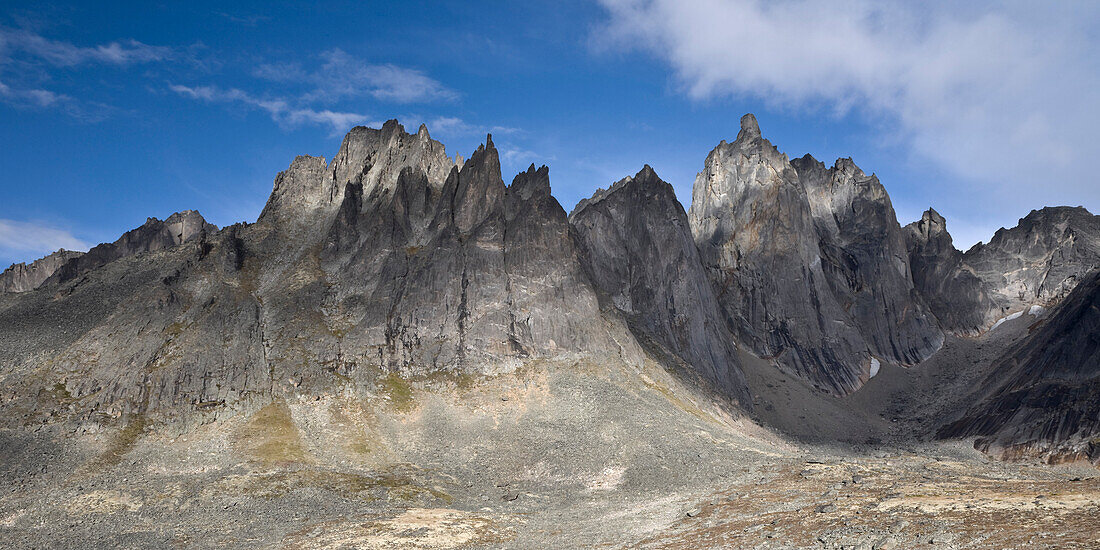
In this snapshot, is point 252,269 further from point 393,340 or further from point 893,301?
point 893,301

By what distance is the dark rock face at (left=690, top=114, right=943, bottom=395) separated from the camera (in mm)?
137500

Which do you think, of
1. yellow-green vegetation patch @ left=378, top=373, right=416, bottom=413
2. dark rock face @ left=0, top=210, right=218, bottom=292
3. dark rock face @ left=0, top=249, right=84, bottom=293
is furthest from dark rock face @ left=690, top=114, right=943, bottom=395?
dark rock face @ left=0, top=249, right=84, bottom=293

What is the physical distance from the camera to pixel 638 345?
3871 inches

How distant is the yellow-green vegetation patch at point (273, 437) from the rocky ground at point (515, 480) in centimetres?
26

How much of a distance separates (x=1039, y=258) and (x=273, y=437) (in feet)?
557

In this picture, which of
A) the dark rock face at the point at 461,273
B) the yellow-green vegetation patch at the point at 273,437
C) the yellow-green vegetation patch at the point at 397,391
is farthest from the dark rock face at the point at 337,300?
the yellow-green vegetation patch at the point at 273,437

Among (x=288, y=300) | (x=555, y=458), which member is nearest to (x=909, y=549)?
(x=555, y=458)

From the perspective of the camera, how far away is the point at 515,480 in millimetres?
68188

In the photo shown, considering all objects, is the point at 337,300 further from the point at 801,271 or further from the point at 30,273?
the point at 30,273

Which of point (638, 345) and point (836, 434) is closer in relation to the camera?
point (638, 345)

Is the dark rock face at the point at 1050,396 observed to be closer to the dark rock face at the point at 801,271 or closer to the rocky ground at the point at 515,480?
the rocky ground at the point at 515,480

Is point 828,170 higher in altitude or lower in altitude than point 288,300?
higher

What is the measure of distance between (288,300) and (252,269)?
851 centimetres

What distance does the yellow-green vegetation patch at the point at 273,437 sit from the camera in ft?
225
